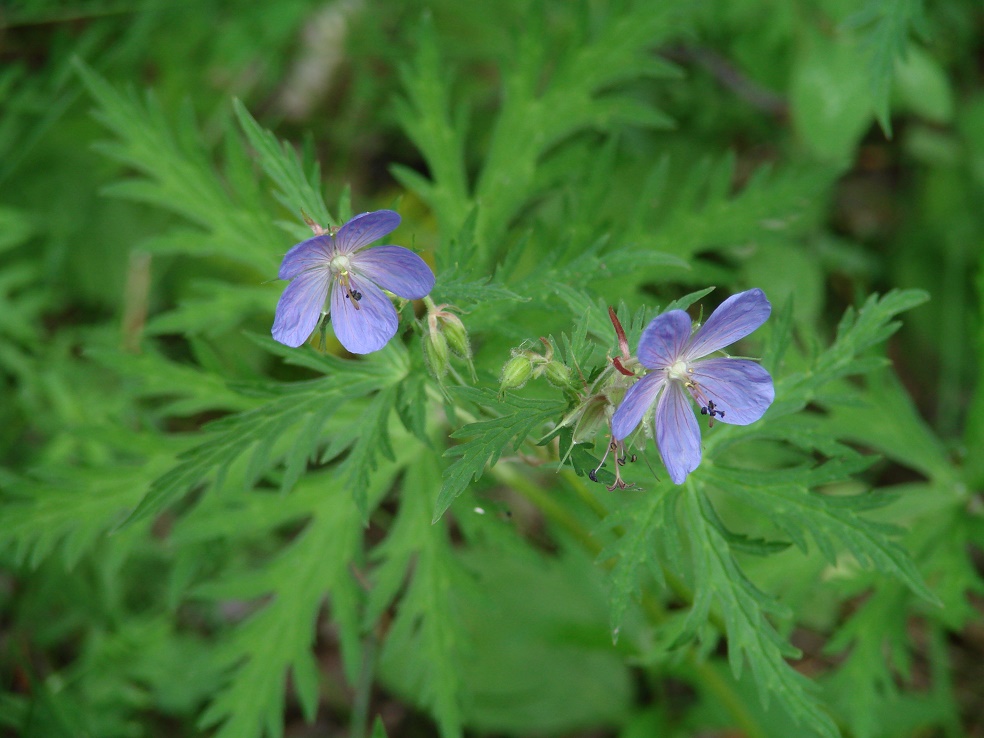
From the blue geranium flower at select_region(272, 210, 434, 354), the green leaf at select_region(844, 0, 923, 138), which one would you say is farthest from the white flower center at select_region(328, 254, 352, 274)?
the green leaf at select_region(844, 0, 923, 138)

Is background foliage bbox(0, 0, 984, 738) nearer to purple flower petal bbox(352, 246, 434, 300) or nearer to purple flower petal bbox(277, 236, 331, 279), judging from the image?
purple flower petal bbox(352, 246, 434, 300)

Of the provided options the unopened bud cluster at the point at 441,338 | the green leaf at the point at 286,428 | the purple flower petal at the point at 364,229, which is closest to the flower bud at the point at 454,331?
the unopened bud cluster at the point at 441,338

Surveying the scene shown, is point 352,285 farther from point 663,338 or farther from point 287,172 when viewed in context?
point 663,338

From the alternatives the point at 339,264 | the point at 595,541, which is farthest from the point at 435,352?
the point at 595,541

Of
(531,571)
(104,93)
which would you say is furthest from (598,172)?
(531,571)

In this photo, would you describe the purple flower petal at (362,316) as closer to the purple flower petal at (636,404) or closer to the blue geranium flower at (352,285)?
the blue geranium flower at (352,285)

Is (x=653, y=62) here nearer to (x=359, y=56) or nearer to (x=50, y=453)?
(x=359, y=56)
